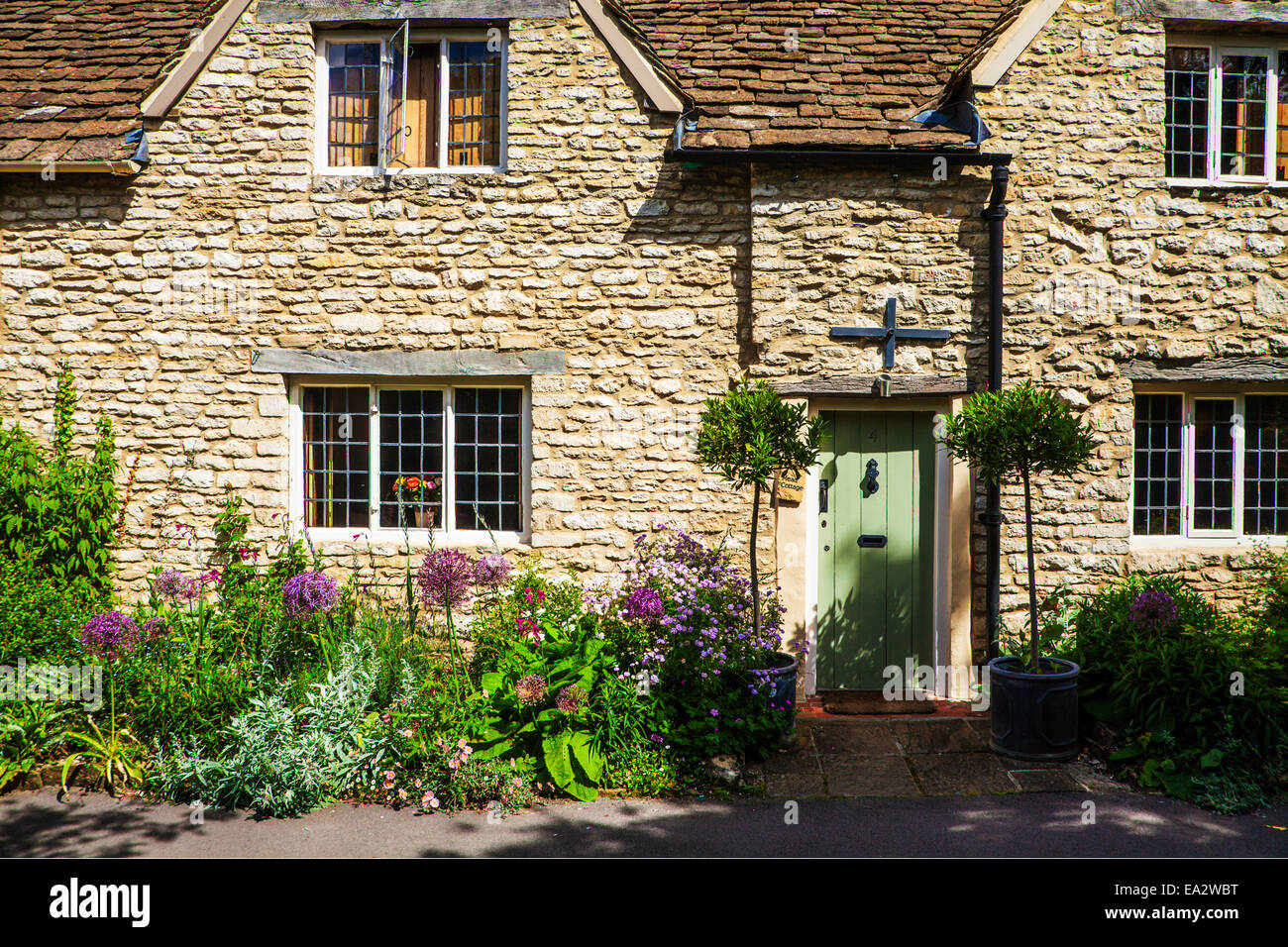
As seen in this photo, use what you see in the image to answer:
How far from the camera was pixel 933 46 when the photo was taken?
788 centimetres

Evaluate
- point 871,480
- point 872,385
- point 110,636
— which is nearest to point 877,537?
point 871,480

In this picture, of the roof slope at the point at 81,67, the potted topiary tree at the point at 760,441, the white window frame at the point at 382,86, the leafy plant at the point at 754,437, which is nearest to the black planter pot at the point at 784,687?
the potted topiary tree at the point at 760,441

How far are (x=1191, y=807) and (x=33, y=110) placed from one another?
10526 millimetres

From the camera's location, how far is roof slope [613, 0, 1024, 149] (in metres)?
7.28

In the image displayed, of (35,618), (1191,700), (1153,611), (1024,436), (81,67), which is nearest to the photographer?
(1191,700)

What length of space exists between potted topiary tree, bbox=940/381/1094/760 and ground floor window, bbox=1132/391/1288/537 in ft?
6.47

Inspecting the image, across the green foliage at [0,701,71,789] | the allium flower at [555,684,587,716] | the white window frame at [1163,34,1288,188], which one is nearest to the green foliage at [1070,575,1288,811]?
the allium flower at [555,684,587,716]

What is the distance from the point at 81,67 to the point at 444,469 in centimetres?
505

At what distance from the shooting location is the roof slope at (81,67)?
757 centimetres

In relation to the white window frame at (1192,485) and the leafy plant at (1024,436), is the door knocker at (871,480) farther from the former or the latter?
the white window frame at (1192,485)

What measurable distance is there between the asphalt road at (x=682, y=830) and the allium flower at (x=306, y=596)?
147cm

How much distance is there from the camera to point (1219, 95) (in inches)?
297

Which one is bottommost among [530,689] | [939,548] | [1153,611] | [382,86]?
[530,689]

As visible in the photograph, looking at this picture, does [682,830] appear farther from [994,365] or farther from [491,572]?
[994,365]
